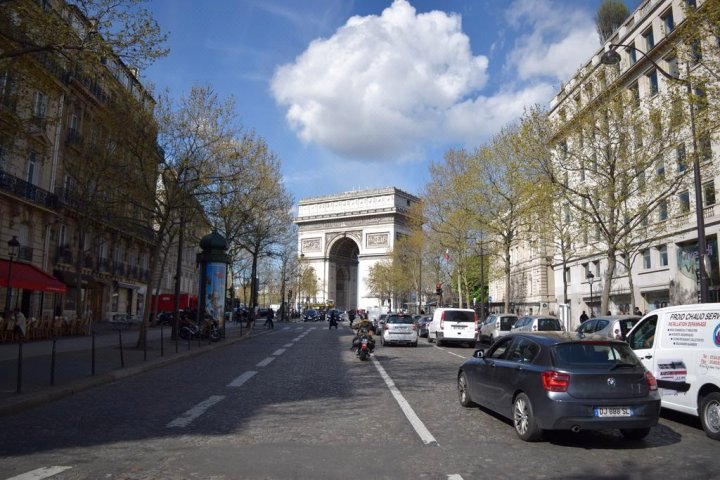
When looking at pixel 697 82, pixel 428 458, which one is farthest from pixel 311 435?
pixel 697 82

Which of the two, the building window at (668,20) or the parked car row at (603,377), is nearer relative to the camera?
the parked car row at (603,377)

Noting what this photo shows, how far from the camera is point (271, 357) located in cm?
2005

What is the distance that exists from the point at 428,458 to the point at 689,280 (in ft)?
101

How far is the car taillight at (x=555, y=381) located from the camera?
699cm

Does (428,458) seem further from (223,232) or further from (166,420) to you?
(223,232)

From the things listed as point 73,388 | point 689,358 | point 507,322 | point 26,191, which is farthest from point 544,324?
point 26,191

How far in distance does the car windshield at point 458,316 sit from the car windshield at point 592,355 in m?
19.4

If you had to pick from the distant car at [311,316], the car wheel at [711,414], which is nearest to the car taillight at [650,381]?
the car wheel at [711,414]

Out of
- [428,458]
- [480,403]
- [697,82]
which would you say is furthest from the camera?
[697,82]

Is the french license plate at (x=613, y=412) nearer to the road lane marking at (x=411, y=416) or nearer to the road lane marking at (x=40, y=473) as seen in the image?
the road lane marking at (x=411, y=416)

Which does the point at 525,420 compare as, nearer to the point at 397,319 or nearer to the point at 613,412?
the point at 613,412

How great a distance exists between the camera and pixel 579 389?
697 centimetres

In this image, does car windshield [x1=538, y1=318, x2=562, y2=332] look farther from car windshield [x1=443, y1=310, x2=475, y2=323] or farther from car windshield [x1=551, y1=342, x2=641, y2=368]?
car windshield [x1=551, y1=342, x2=641, y2=368]

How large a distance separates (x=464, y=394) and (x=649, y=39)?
33.8 metres
